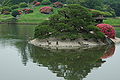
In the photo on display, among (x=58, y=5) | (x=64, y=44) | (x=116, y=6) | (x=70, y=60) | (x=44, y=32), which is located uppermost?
(x=70, y=60)

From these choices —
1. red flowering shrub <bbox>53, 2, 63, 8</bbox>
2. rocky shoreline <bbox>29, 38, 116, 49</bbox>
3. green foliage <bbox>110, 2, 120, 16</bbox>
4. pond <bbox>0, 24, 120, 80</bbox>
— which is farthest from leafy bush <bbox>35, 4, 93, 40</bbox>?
green foliage <bbox>110, 2, 120, 16</bbox>

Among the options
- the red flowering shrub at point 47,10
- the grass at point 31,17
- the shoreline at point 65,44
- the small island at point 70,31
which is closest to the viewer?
the shoreline at point 65,44

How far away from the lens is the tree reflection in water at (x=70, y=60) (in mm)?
30016

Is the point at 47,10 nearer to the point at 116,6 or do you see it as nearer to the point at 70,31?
the point at 116,6

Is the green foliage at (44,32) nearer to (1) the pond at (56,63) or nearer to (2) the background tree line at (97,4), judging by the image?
(1) the pond at (56,63)

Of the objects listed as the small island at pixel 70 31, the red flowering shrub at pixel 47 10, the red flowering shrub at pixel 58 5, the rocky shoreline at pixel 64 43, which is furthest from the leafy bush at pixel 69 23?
the red flowering shrub at pixel 58 5

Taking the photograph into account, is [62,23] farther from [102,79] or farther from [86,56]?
[102,79]

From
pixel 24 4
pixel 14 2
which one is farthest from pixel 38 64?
pixel 14 2

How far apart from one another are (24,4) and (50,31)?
6964 centimetres

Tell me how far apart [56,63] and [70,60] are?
2558 millimetres

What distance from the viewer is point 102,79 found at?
2753 centimetres

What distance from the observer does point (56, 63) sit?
3444 centimetres

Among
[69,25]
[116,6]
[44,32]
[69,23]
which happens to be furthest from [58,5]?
[44,32]

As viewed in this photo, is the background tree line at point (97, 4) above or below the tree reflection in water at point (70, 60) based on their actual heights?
below
